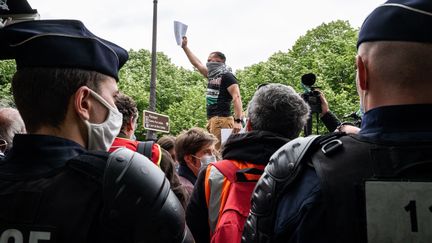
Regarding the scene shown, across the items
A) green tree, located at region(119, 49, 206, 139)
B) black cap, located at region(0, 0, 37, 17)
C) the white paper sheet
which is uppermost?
black cap, located at region(0, 0, 37, 17)

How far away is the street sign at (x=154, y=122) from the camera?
8.34 m

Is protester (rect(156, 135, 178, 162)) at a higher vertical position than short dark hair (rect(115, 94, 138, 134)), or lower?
lower

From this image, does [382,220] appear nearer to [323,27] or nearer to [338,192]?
[338,192]

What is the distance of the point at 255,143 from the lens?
2777 mm

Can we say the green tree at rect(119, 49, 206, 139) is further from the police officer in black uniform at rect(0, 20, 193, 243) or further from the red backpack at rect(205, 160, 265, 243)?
the police officer in black uniform at rect(0, 20, 193, 243)

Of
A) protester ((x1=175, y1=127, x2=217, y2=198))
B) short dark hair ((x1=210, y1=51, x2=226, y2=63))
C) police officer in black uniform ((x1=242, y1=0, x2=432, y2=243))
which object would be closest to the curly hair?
police officer in black uniform ((x1=242, y1=0, x2=432, y2=243))

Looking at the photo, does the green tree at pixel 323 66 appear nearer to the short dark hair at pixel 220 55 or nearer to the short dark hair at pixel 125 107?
the short dark hair at pixel 220 55

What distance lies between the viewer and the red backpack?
8.46 feet

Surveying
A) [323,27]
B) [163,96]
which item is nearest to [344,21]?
[323,27]

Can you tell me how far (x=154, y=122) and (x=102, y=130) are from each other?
683 cm

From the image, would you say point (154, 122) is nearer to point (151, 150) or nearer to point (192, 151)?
point (192, 151)

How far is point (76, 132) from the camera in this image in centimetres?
163

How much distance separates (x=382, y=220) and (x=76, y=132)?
1025 millimetres

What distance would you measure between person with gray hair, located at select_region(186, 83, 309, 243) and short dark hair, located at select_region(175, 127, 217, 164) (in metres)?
1.84
